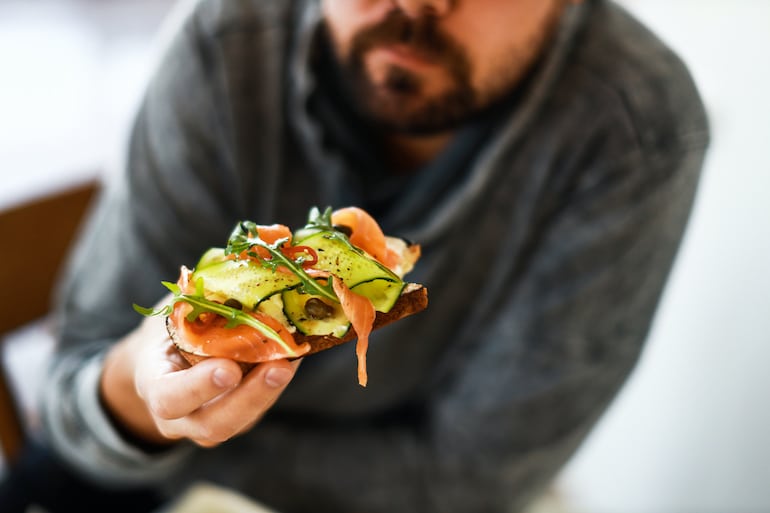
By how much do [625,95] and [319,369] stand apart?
70 centimetres

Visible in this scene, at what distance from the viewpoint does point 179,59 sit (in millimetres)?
1155

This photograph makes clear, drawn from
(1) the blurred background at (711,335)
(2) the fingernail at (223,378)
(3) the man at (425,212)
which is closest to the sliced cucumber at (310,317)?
(2) the fingernail at (223,378)

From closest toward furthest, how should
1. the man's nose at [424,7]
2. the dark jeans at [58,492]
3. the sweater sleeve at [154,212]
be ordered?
the man's nose at [424,7]
the sweater sleeve at [154,212]
the dark jeans at [58,492]

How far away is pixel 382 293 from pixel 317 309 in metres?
0.07

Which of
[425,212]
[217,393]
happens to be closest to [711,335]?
[425,212]

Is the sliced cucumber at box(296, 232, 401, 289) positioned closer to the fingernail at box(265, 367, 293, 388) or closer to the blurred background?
the fingernail at box(265, 367, 293, 388)

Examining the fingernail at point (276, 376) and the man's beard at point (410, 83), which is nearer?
the fingernail at point (276, 376)

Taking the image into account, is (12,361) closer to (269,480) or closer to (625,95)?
(269,480)

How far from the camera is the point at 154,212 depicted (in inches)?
46.3

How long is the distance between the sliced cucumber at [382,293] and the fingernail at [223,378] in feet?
0.50

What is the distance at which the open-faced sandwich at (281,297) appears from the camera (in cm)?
64

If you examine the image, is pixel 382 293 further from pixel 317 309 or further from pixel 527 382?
pixel 527 382

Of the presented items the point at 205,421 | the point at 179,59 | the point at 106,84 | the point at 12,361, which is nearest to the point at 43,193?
the point at 179,59

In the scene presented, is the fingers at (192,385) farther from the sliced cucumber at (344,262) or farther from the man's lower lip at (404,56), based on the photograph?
the man's lower lip at (404,56)
